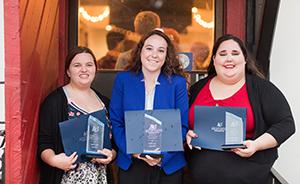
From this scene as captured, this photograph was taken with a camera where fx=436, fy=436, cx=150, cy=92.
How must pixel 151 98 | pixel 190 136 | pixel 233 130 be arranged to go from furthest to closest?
pixel 151 98 < pixel 190 136 < pixel 233 130

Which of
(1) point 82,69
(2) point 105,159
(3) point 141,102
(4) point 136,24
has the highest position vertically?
(4) point 136,24

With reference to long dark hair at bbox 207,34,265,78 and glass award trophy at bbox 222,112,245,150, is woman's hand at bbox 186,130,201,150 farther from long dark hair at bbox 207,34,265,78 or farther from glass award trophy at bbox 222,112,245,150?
long dark hair at bbox 207,34,265,78

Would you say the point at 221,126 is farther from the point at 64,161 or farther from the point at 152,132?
the point at 64,161

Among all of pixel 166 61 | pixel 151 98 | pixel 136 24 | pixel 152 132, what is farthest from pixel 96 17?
pixel 152 132

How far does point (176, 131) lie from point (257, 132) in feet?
1.57

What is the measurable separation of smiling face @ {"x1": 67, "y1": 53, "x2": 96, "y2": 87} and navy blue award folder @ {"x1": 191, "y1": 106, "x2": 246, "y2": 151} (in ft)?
2.38

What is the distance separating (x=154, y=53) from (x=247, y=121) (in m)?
0.69

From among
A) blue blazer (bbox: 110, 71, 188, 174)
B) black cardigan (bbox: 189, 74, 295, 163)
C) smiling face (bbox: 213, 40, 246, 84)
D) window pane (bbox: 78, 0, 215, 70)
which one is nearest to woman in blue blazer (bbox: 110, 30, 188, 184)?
blue blazer (bbox: 110, 71, 188, 174)

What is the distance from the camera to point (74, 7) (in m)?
3.73

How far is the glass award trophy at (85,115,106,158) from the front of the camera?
2559mm

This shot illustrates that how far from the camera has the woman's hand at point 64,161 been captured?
2.52 m

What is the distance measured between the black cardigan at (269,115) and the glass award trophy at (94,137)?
0.89 m

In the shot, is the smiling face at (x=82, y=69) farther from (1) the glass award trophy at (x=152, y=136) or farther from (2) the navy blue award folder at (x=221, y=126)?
(2) the navy blue award folder at (x=221, y=126)

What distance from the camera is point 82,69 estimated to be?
2.73 m
